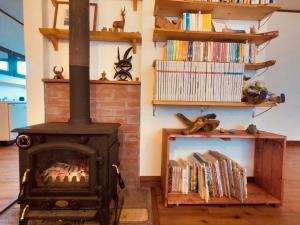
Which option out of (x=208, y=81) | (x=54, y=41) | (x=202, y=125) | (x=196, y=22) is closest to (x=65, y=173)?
(x=202, y=125)

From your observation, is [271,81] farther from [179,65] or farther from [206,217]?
[206,217]

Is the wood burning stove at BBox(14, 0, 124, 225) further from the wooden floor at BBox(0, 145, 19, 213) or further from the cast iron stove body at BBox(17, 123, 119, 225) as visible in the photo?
the wooden floor at BBox(0, 145, 19, 213)

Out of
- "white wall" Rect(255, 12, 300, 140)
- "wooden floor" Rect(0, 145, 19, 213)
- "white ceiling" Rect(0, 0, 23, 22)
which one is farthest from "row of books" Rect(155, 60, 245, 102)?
"white ceiling" Rect(0, 0, 23, 22)

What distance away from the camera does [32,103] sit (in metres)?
1.76

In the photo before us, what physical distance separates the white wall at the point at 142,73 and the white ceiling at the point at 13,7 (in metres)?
1.77

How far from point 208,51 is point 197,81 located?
0.97ft

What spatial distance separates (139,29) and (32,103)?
1236 millimetres

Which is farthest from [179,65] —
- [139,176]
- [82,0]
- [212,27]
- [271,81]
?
[271,81]

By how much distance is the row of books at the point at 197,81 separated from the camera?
5.41 ft

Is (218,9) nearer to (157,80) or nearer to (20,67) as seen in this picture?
(157,80)

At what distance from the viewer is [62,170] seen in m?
1.33

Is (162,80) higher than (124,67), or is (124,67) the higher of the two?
(124,67)

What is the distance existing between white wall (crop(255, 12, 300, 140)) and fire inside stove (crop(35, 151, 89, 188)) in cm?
318

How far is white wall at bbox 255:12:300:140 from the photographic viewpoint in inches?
133
